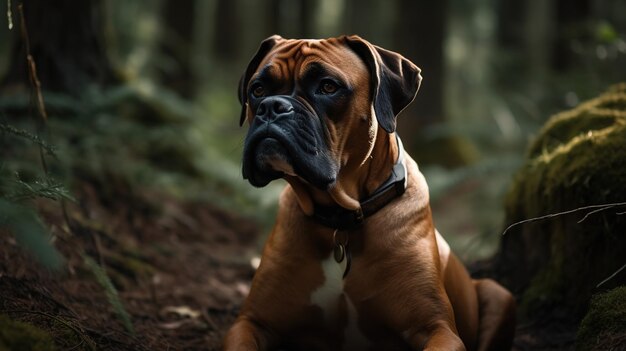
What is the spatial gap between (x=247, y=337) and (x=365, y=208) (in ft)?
3.09

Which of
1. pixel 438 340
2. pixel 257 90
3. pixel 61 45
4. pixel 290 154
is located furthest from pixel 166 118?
pixel 438 340

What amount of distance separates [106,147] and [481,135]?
16.0 ft

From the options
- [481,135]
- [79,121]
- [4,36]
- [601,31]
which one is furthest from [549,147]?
[4,36]

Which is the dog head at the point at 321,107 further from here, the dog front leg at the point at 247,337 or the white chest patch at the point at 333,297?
the dog front leg at the point at 247,337

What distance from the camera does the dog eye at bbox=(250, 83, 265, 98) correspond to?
3745 millimetres

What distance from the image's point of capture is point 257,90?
3.78 m

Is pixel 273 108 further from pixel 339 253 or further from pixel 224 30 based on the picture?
pixel 224 30

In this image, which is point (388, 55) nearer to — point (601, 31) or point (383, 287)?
point (383, 287)

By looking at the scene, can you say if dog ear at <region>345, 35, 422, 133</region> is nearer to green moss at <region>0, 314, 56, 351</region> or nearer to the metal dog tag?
the metal dog tag

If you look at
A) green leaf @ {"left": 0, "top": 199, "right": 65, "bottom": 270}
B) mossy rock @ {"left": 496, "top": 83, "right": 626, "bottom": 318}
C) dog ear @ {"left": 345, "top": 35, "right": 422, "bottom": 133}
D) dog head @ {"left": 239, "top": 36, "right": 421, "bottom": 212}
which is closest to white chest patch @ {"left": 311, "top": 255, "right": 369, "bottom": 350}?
dog head @ {"left": 239, "top": 36, "right": 421, "bottom": 212}

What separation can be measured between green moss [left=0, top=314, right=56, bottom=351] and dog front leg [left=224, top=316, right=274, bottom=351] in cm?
107

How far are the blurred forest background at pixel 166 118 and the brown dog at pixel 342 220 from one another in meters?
0.62

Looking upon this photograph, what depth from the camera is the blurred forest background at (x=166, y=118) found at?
561 cm

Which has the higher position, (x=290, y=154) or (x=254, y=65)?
(x=254, y=65)
